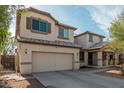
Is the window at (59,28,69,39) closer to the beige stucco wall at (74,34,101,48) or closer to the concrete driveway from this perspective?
the beige stucco wall at (74,34,101,48)

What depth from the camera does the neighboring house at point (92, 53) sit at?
21675mm

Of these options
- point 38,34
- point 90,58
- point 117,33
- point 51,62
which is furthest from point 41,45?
point 90,58

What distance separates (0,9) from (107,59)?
60.3ft

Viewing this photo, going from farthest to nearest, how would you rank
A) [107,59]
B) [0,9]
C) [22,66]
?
[107,59], [22,66], [0,9]

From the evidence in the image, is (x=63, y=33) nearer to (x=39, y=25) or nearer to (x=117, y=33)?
(x=39, y=25)

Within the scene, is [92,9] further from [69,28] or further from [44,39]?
[44,39]

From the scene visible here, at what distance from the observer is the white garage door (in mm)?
14851

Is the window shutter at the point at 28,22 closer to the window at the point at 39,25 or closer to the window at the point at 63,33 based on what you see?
the window at the point at 39,25

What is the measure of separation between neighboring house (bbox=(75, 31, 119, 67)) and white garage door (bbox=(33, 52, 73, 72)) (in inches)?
194

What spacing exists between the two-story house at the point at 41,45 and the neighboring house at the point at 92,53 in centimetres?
438

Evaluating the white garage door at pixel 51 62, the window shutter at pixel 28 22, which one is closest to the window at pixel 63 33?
the white garage door at pixel 51 62
